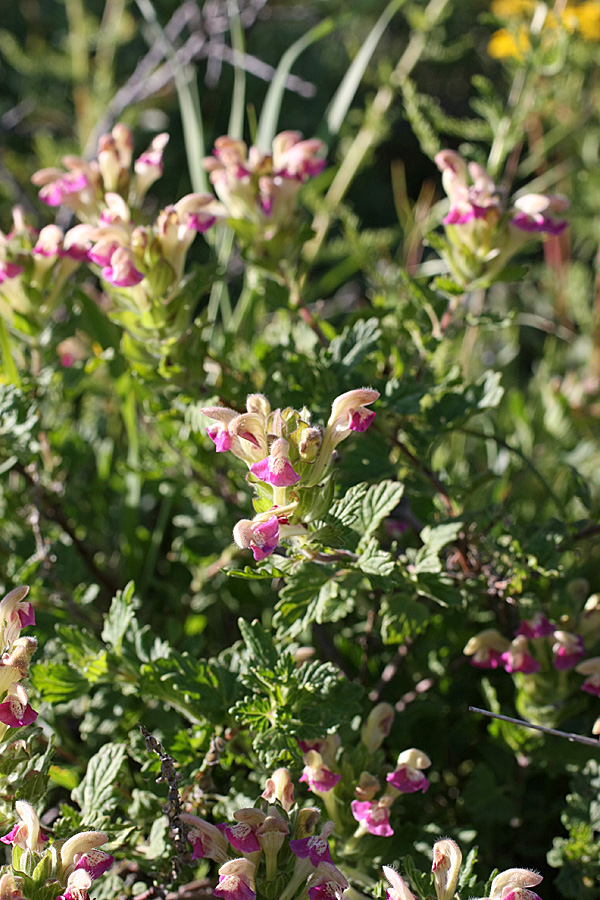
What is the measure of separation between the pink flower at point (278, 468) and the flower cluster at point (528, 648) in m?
0.37

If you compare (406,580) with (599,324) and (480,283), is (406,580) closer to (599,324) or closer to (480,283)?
(480,283)

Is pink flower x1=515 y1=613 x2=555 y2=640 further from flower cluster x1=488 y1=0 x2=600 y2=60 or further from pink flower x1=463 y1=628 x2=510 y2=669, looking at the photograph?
flower cluster x1=488 y1=0 x2=600 y2=60

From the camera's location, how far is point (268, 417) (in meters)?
0.70

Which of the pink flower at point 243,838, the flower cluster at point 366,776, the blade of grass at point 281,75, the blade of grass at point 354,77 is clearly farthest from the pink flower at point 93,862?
the blade of grass at point 354,77

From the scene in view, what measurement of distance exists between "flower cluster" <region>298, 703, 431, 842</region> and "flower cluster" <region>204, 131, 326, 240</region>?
0.63m

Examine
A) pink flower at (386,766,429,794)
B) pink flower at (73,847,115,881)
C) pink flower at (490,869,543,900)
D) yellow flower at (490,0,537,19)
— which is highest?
yellow flower at (490,0,537,19)

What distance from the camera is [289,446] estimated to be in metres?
0.66

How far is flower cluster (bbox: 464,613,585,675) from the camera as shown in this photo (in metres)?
0.83

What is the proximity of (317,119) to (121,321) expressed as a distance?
11.0 feet

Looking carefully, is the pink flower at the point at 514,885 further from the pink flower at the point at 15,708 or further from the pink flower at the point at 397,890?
the pink flower at the point at 15,708

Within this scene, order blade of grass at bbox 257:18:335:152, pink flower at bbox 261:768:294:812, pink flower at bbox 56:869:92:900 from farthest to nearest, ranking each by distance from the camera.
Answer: blade of grass at bbox 257:18:335:152 → pink flower at bbox 261:768:294:812 → pink flower at bbox 56:869:92:900

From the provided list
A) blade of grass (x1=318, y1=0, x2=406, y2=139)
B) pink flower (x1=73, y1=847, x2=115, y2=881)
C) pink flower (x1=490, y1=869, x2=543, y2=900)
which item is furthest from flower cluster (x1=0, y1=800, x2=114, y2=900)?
blade of grass (x1=318, y1=0, x2=406, y2=139)

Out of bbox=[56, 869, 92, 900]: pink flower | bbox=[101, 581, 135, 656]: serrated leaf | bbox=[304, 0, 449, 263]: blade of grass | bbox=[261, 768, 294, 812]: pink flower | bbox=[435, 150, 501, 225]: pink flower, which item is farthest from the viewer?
bbox=[304, 0, 449, 263]: blade of grass

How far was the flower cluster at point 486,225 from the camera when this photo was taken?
92 cm
